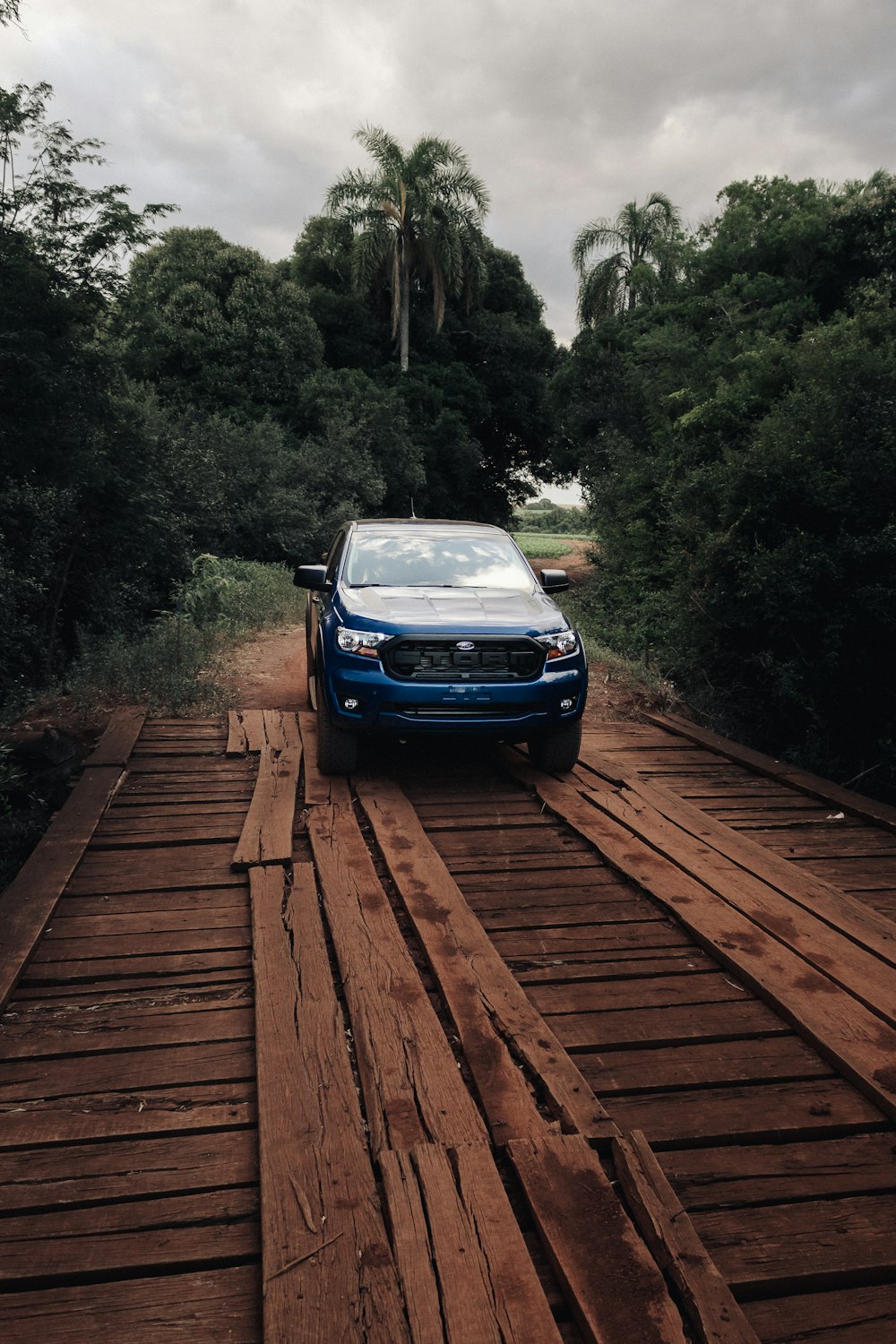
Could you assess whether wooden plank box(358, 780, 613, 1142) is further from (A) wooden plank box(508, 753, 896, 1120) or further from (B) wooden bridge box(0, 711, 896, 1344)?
(A) wooden plank box(508, 753, 896, 1120)

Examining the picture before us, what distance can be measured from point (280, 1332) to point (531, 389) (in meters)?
37.8

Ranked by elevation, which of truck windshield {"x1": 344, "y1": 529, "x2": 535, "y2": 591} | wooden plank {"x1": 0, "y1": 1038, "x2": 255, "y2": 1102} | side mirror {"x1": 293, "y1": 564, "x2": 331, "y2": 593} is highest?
truck windshield {"x1": 344, "y1": 529, "x2": 535, "y2": 591}

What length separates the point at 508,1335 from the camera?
1873 millimetres

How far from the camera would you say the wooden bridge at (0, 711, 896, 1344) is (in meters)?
2.00

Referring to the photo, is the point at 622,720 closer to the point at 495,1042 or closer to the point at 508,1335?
the point at 495,1042

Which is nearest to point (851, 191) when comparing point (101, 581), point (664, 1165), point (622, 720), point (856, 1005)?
point (622, 720)

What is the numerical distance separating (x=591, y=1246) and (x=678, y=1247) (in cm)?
21

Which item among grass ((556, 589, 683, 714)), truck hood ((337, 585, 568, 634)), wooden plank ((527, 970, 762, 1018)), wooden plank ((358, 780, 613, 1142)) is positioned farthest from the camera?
grass ((556, 589, 683, 714))

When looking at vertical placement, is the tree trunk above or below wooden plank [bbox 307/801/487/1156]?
above

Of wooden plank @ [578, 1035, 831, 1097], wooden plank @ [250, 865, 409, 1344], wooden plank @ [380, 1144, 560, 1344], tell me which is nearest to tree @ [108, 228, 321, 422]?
wooden plank @ [250, 865, 409, 1344]

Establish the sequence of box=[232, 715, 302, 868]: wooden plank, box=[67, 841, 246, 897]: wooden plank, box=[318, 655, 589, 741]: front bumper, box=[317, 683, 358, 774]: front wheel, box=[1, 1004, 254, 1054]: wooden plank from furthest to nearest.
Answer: box=[317, 683, 358, 774]: front wheel → box=[318, 655, 589, 741]: front bumper → box=[232, 715, 302, 868]: wooden plank → box=[67, 841, 246, 897]: wooden plank → box=[1, 1004, 254, 1054]: wooden plank

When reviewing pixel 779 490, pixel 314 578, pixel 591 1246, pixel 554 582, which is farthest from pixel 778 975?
pixel 779 490

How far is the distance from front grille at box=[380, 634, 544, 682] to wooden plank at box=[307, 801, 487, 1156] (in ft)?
4.77

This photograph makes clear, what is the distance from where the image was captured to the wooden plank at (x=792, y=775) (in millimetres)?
5648
